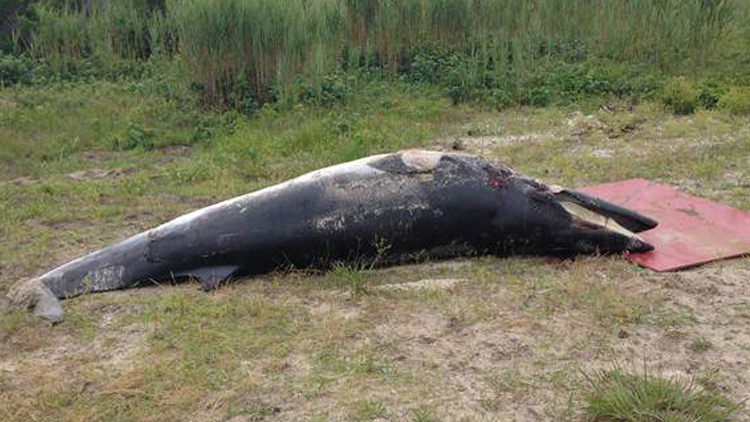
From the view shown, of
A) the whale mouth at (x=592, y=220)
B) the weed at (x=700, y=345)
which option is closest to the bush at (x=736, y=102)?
the whale mouth at (x=592, y=220)

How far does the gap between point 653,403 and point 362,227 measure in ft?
7.32

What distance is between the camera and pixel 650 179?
6.75m

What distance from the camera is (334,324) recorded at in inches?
164

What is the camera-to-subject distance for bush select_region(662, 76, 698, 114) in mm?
9078

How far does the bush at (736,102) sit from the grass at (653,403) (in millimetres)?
6394

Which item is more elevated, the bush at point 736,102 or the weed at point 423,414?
the weed at point 423,414

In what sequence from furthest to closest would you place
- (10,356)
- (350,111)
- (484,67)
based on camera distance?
(484,67), (350,111), (10,356)

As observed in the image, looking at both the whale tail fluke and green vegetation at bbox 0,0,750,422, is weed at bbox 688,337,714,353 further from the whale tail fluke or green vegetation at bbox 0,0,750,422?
the whale tail fluke

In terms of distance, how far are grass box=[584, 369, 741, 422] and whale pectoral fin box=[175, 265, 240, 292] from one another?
241 cm

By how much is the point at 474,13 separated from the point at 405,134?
3.12m

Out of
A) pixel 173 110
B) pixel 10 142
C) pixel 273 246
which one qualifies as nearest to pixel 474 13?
pixel 173 110

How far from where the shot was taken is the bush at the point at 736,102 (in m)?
8.80

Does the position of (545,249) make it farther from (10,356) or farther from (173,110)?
(173,110)

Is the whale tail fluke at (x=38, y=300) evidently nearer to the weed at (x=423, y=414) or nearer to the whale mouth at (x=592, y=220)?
the weed at (x=423, y=414)
